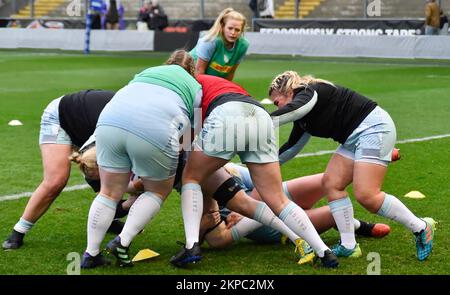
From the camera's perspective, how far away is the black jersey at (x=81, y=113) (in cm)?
654

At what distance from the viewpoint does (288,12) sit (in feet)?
107

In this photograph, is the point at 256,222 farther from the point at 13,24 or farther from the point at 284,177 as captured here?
the point at 13,24

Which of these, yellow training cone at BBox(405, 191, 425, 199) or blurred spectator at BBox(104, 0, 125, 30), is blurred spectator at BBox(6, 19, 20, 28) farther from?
yellow training cone at BBox(405, 191, 425, 199)

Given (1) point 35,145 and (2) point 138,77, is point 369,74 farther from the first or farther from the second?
(2) point 138,77

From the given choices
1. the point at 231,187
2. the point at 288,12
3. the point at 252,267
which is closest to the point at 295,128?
the point at 231,187

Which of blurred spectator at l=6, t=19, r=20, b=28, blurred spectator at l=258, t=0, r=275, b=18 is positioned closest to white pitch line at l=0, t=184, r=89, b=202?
blurred spectator at l=258, t=0, r=275, b=18

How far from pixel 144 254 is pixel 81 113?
3.54ft

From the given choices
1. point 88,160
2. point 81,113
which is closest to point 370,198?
point 88,160

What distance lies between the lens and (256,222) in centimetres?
676

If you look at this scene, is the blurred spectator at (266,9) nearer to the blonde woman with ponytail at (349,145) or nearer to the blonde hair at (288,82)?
the blonde woman with ponytail at (349,145)

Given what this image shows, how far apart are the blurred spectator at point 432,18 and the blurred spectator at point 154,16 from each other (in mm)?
10011

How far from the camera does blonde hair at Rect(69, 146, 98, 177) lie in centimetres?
623

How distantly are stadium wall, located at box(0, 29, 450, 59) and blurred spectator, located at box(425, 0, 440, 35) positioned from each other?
483 mm
